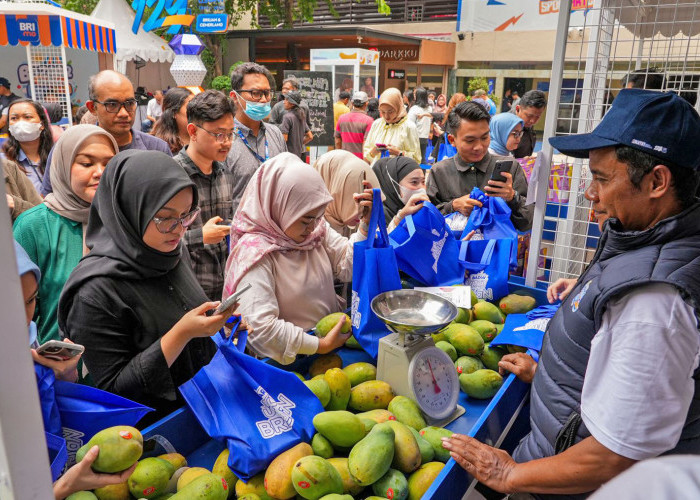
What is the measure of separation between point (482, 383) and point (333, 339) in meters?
0.58

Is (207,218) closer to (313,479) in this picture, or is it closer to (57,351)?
(57,351)

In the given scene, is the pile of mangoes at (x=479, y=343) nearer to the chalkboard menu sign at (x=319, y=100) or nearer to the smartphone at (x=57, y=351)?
the smartphone at (x=57, y=351)

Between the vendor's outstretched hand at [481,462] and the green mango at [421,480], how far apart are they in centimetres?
6

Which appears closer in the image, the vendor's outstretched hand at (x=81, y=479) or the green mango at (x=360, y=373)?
the vendor's outstretched hand at (x=81, y=479)

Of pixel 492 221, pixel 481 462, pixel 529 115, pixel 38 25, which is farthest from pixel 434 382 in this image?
pixel 38 25

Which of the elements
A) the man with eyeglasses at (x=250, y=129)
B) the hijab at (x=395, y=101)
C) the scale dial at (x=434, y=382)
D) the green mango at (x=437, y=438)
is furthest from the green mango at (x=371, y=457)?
the hijab at (x=395, y=101)

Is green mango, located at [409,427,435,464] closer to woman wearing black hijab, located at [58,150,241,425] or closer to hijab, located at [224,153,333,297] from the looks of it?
woman wearing black hijab, located at [58,150,241,425]

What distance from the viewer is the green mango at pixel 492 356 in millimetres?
2070

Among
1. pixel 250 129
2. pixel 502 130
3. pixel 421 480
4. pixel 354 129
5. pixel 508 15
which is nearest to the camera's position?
pixel 421 480

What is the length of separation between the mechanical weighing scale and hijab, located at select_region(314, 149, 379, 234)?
1479 mm

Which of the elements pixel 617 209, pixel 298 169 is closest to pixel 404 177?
pixel 298 169

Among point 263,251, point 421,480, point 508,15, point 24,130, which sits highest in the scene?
point 508,15

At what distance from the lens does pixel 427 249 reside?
255cm

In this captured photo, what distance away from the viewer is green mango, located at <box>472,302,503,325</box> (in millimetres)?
2379
